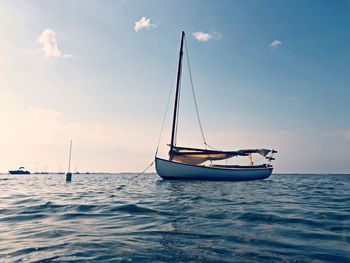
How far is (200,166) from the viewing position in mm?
28359

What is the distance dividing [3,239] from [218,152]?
28.8 m

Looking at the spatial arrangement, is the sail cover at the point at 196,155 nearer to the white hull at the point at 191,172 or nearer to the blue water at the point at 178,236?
the white hull at the point at 191,172

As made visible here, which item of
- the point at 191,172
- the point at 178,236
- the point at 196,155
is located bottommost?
the point at 178,236

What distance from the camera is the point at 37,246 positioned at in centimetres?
477

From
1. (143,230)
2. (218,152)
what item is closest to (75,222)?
(143,230)

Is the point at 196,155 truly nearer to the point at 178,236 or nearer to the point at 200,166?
the point at 200,166

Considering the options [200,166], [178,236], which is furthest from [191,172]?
[178,236]

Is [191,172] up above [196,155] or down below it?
below

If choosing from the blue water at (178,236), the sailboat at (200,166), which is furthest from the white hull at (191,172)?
the blue water at (178,236)

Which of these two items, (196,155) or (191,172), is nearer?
(191,172)

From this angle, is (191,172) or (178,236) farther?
(191,172)

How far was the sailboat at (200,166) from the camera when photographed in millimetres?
28219

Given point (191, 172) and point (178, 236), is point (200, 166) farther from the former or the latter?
point (178, 236)

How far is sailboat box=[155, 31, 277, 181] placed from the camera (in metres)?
28.2
